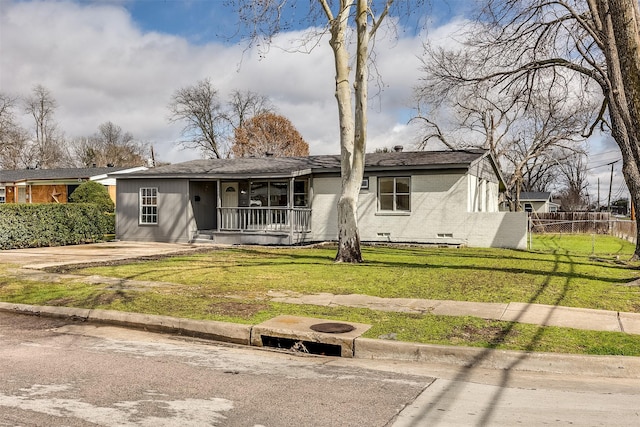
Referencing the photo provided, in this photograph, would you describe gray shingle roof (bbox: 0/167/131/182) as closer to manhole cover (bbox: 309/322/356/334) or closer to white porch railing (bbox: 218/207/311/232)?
white porch railing (bbox: 218/207/311/232)

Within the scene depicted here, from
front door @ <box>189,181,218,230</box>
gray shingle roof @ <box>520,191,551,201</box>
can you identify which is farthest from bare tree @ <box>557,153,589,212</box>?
front door @ <box>189,181,218,230</box>

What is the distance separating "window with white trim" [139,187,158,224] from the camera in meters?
22.2

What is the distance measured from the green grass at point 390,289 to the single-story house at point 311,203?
3.96 meters

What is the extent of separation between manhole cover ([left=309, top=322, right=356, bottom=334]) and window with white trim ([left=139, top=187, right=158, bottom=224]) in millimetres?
16575

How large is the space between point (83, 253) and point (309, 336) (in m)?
12.7

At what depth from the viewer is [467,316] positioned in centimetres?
767

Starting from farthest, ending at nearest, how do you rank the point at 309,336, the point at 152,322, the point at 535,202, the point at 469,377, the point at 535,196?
the point at 535,196
the point at 535,202
the point at 152,322
the point at 309,336
the point at 469,377

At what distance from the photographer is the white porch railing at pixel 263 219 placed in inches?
846

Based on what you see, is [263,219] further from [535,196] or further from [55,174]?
[535,196]

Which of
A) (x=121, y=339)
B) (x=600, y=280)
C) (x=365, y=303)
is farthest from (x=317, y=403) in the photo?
(x=600, y=280)

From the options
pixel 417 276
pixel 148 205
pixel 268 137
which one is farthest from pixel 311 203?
pixel 268 137

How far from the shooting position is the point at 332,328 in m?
7.00

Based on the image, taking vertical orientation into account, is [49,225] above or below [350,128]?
below

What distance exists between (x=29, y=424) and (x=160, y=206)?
18859 millimetres
